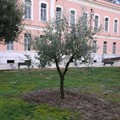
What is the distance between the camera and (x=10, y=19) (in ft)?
63.4

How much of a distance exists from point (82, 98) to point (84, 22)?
7.69 feet

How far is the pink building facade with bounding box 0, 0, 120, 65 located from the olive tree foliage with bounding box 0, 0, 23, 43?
81.1 inches

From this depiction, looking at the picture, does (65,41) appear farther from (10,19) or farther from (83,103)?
(10,19)

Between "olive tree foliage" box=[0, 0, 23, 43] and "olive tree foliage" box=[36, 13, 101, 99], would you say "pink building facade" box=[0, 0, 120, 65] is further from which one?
"olive tree foliage" box=[36, 13, 101, 99]

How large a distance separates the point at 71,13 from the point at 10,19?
13.2 metres

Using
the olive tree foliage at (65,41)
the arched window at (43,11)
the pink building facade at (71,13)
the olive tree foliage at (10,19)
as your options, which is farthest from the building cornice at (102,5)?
the olive tree foliage at (65,41)

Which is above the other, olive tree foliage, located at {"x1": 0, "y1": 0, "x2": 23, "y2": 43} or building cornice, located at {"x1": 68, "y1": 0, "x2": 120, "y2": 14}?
building cornice, located at {"x1": 68, "y1": 0, "x2": 120, "y2": 14}

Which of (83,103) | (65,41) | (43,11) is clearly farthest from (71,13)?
(83,103)

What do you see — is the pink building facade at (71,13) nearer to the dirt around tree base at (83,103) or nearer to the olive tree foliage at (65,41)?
the dirt around tree base at (83,103)

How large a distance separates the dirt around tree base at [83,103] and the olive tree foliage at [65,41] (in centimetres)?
113

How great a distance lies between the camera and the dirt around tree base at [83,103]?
8.45 metres

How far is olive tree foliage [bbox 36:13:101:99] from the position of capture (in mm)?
9180

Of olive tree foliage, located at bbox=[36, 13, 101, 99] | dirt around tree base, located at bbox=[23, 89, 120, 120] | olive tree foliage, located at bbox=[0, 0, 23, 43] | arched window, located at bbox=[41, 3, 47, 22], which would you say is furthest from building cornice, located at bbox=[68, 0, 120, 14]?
olive tree foliage, located at bbox=[36, 13, 101, 99]

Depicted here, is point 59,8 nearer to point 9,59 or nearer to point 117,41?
point 9,59
